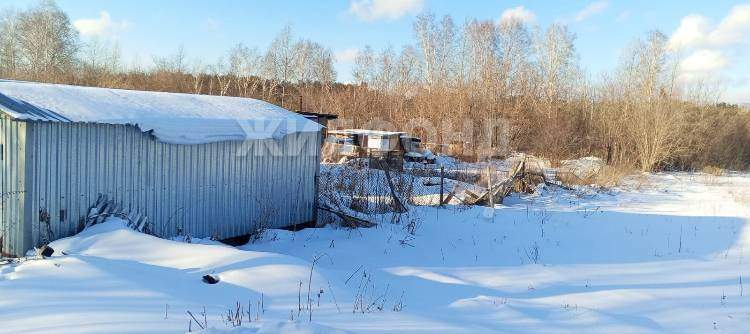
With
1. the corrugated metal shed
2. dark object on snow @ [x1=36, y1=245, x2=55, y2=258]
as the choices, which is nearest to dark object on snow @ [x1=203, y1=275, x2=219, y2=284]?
dark object on snow @ [x1=36, y1=245, x2=55, y2=258]

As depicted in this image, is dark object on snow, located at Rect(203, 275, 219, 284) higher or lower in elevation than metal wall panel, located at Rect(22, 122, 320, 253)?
lower

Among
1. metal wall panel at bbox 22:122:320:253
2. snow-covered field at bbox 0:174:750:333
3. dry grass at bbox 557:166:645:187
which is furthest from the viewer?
dry grass at bbox 557:166:645:187

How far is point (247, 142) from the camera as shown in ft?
29.9

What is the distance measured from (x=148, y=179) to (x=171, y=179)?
0.38 metres

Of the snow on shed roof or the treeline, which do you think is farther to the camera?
the treeline

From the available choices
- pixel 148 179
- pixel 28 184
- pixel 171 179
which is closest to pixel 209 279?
pixel 28 184

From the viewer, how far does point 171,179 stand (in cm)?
794

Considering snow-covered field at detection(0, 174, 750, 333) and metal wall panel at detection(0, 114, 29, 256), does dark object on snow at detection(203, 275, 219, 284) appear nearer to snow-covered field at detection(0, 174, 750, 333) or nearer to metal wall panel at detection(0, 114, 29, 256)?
snow-covered field at detection(0, 174, 750, 333)

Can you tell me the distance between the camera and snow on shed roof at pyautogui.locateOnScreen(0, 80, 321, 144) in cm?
664

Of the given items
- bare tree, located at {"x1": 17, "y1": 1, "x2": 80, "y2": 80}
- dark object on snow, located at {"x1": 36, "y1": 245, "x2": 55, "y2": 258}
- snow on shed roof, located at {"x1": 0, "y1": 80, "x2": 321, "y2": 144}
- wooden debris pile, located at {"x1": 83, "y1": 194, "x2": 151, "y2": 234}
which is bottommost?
dark object on snow, located at {"x1": 36, "y1": 245, "x2": 55, "y2": 258}

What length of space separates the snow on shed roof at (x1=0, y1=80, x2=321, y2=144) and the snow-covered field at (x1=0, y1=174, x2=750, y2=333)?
147cm

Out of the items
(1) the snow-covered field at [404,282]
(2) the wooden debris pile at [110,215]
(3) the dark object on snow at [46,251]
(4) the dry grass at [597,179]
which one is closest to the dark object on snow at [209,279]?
(1) the snow-covered field at [404,282]

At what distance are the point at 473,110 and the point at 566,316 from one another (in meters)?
28.1

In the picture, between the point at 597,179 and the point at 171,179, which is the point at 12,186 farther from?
the point at 597,179
